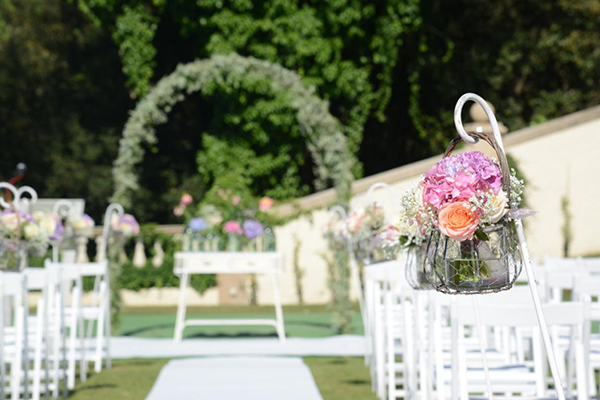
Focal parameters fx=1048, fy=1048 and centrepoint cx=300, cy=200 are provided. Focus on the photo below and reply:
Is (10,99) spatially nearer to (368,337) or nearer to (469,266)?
(368,337)

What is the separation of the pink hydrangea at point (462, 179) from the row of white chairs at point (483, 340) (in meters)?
0.80

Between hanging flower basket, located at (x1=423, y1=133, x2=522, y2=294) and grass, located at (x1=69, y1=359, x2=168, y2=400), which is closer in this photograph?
hanging flower basket, located at (x1=423, y1=133, x2=522, y2=294)

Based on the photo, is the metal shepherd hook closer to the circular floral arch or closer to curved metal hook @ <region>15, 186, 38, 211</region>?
curved metal hook @ <region>15, 186, 38, 211</region>

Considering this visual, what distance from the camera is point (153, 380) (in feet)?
27.4

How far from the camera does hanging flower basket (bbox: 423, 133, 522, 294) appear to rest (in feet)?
10.4

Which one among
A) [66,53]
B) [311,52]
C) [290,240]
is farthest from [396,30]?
[66,53]

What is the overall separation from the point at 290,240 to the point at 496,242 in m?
14.5

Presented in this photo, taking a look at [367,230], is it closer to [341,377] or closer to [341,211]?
[341,377]

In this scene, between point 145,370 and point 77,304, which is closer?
point 77,304

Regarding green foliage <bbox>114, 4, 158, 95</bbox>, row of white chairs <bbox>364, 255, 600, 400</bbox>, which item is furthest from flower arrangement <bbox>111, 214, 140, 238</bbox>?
green foliage <bbox>114, 4, 158, 95</bbox>

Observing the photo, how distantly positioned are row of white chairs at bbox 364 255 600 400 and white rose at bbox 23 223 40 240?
249 centimetres

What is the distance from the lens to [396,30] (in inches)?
837

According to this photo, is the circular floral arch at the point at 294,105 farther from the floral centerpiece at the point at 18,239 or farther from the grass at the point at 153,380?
the floral centerpiece at the point at 18,239

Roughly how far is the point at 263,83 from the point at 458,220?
56.8 ft
